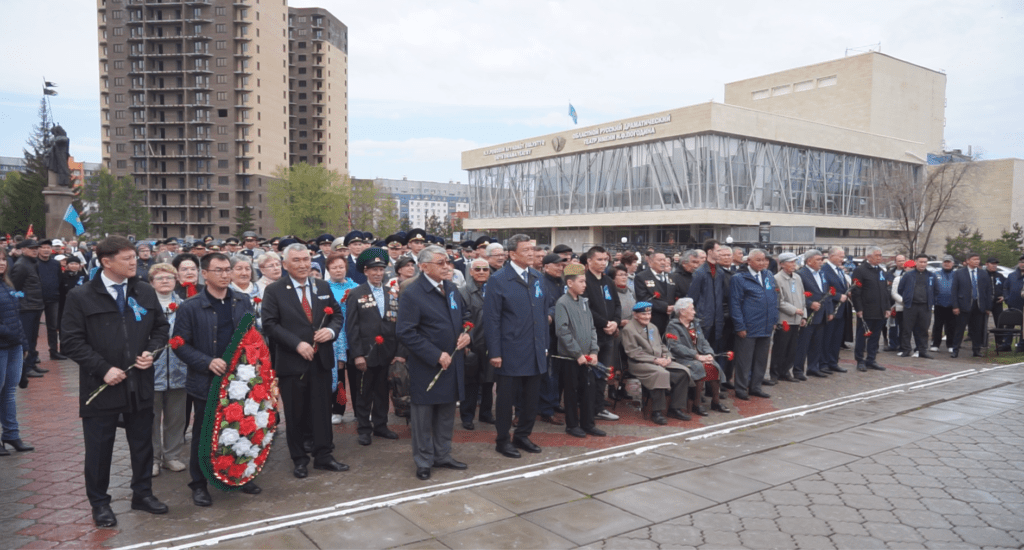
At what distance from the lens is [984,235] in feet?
187

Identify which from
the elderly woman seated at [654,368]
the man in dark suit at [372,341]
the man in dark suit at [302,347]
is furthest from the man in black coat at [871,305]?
the man in dark suit at [302,347]

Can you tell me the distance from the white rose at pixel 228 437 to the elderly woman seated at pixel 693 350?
5096 millimetres

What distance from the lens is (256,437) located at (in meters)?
4.90

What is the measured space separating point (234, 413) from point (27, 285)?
22.7 ft

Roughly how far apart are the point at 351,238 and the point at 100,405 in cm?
504

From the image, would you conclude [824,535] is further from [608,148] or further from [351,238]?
[608,148]

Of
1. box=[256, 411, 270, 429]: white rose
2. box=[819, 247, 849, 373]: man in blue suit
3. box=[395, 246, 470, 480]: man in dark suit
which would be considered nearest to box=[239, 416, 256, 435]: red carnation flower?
box=[256, 411, 270, 429]: white rose

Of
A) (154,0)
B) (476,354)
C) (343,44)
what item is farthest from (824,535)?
(343,44)

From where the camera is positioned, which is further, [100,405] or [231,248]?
[231,248]

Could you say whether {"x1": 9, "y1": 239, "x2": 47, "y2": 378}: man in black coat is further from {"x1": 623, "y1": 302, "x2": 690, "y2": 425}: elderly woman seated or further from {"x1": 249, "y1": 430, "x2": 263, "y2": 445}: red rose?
{"x1": 623, "y1": 302, "x2": 690, "y2": 425}: elderly woman seated

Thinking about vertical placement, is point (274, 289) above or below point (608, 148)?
below

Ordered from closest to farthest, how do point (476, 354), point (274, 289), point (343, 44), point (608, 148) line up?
point (274, 289) < point (476, 354) < point (608, 148) < point (343, 44)

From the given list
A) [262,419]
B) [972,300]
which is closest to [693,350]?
[262,419]

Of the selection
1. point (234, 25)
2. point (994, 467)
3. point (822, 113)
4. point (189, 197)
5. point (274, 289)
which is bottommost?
point (994, 467)
